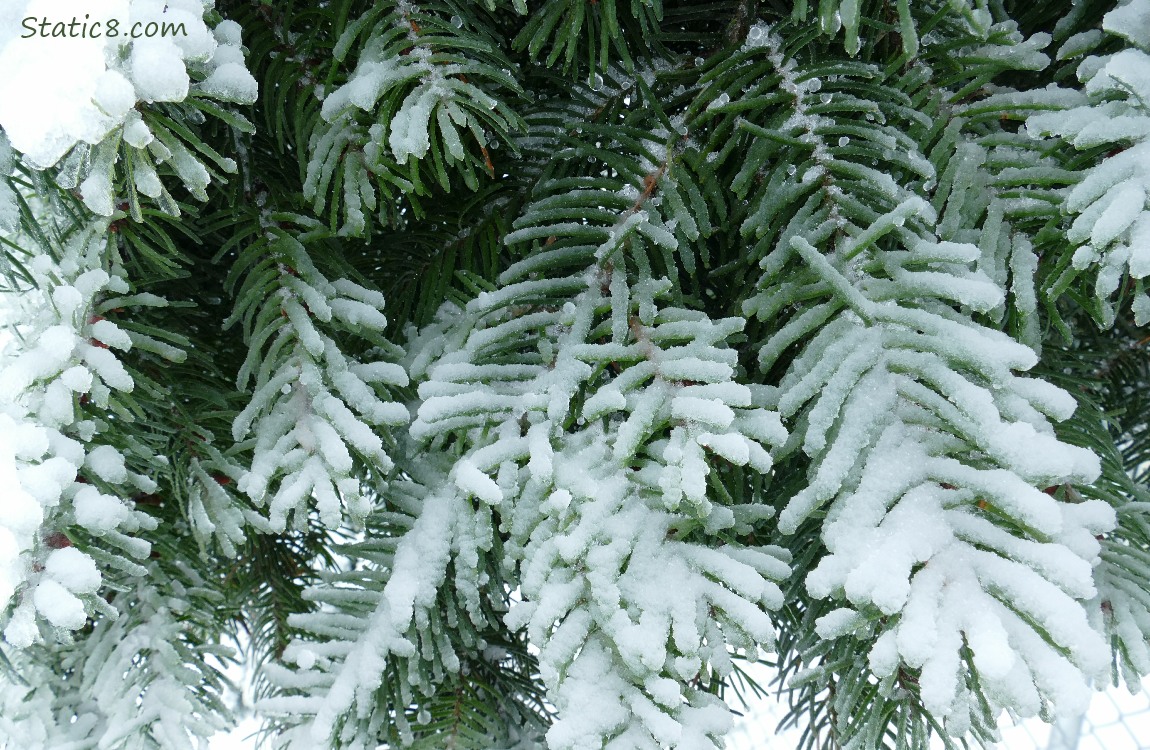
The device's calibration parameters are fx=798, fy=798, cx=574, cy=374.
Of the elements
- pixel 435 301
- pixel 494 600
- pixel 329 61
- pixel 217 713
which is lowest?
pixel 217 713

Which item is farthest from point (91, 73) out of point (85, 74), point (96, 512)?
point (96, 512)

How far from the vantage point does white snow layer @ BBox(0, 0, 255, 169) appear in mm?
231

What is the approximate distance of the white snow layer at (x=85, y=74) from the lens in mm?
231

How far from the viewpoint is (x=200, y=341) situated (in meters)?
0.48

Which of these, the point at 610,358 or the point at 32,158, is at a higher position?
the point at 32,158

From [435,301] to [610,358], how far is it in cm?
16

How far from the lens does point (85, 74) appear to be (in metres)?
0.23

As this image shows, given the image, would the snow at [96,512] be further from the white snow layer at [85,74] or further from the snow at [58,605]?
the white snow layer at [85,74]

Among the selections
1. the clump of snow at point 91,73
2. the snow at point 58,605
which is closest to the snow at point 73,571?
the snow at point 58,605

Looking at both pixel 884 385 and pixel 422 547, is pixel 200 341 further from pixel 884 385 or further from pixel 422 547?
pixel 884 385

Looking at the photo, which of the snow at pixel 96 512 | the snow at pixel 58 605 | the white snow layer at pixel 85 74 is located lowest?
the snow at pixel 58 605

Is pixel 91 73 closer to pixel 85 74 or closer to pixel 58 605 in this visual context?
pixel 85 74

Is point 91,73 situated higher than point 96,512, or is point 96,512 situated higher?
point 91,73

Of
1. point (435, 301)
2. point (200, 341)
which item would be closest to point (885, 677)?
point (435, 301)
